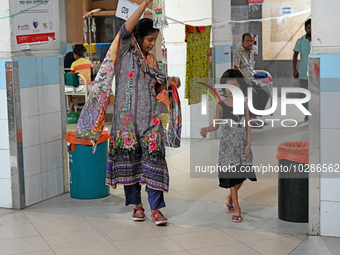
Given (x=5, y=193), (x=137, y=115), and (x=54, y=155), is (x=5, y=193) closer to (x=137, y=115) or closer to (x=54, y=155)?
(x=54, y=155)

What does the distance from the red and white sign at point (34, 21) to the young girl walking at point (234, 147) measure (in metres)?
1.75

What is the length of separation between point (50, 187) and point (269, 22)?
8548 millimetres

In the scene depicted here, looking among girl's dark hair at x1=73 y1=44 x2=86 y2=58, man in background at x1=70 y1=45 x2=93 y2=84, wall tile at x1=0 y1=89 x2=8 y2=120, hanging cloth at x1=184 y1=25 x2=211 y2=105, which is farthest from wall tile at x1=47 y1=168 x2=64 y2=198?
girl's dark hair at x1=73 y1=44 x2=86 y2=58

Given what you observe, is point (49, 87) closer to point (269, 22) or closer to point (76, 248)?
point (76, 248)

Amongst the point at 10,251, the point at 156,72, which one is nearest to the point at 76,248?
the point at 10,251

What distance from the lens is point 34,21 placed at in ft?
13.8

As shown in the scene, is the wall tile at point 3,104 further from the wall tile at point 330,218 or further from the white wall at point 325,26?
the wall tile at point 330,218

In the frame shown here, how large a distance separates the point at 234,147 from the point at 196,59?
2658 millimetres

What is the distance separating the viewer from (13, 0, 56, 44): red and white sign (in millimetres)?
4043

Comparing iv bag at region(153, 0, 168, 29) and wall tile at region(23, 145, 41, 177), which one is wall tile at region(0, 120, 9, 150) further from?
iv bag at region(153, 0, 168, 29)

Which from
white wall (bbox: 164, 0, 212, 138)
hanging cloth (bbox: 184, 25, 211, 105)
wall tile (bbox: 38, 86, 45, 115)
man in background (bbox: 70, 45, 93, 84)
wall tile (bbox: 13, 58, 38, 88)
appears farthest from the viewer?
man in background (bbox: 70, 45, 93, 84)

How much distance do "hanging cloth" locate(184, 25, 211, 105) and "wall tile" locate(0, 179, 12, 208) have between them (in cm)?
283

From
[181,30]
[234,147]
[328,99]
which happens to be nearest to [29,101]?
[234,147]

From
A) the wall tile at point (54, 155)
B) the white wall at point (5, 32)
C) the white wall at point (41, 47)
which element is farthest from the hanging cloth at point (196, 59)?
the white wall at point (5, 32)
